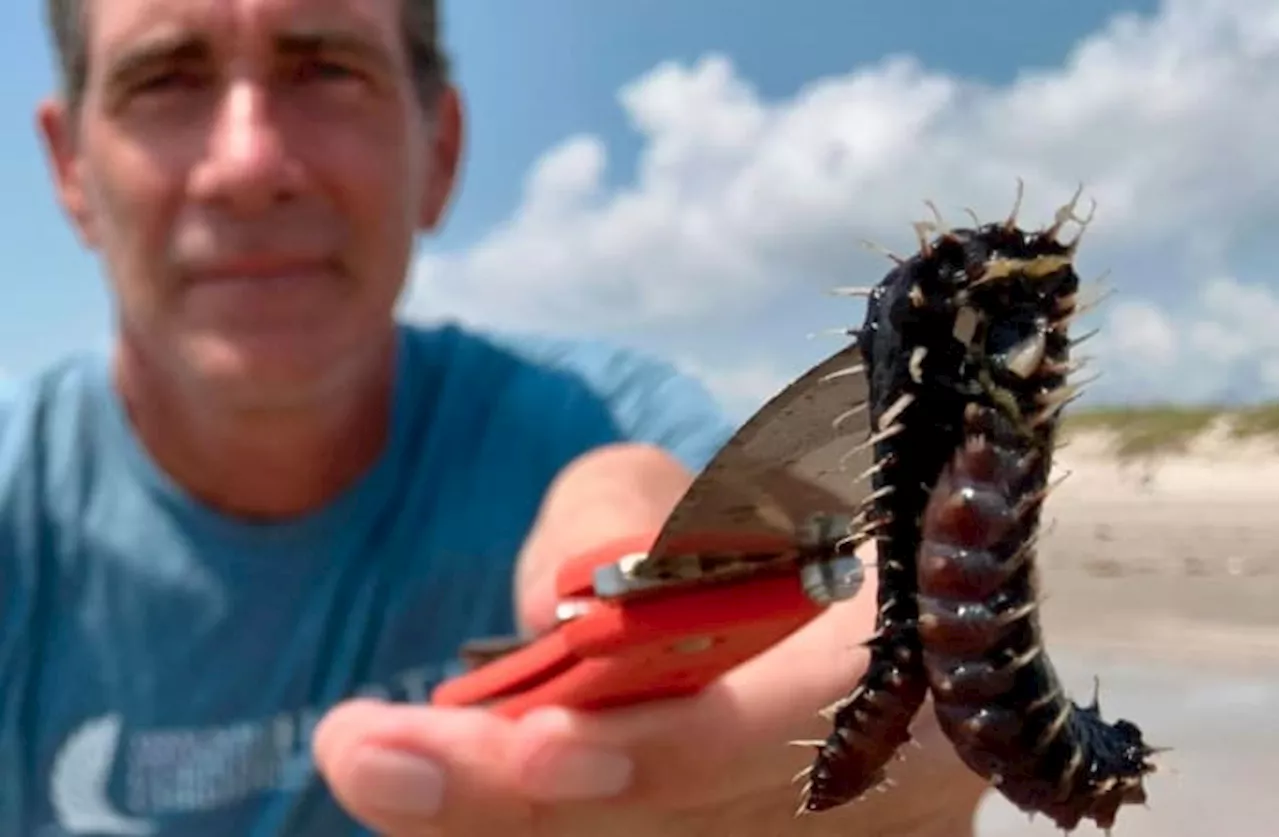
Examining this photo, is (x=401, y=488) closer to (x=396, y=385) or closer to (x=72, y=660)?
(x=396, y=385)

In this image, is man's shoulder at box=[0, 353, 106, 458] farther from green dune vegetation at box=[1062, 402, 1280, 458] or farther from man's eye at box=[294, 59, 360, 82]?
green dune vegetation at box=[1062, 402, 1280, 458]

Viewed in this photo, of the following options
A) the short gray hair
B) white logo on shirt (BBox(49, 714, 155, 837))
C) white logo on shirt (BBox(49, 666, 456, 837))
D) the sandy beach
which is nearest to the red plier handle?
the sandy beach

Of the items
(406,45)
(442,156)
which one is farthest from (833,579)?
(442,156)

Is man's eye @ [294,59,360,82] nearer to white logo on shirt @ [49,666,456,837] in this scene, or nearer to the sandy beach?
white logo on shirt @ [49,666,456,837]

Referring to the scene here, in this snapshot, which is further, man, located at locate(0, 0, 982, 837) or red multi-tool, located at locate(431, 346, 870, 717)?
man, located at locate(0, 0, 982, 837)

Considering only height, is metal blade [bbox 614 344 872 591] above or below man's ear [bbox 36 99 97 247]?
below

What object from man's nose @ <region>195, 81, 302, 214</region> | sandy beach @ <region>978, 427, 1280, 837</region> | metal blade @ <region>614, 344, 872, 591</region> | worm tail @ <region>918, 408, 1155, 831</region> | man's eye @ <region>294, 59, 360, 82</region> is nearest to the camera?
worm tail @ <region>918, 408, 1155, 831</region>

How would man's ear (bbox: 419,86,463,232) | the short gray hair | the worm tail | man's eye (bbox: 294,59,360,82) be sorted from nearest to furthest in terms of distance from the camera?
1. the worm tail
2. man's eye (bbox: 294,59,360,82)
3. the short gray hair
4. man's ear (bbox: 419,86,463,232)

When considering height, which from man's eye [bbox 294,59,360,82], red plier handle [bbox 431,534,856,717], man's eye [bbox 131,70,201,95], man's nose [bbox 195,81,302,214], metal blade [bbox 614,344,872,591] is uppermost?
man's eye [bbox 294,59,360,82]

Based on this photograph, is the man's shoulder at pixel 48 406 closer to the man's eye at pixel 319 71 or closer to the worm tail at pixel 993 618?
the man's eye at pixel 319 71
